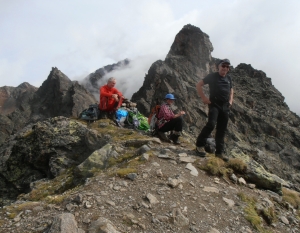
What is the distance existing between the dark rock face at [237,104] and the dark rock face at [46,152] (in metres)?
67.5

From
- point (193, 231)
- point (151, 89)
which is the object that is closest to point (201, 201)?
point (193, 231)

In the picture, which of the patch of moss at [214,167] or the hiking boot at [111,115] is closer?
the patch of moss at [214,167]

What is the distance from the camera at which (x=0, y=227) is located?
21.5ft

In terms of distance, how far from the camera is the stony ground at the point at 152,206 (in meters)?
6.68

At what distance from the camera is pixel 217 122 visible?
1148cm

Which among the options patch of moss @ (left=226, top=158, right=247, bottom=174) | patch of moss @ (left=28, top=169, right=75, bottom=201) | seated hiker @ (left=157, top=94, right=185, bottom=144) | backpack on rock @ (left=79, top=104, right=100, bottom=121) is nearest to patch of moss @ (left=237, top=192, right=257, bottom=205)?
patch of moss @ (left=226, top=158, right=247, bottom=174)

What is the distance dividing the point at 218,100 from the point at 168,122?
3224mm

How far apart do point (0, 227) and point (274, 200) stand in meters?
8.16

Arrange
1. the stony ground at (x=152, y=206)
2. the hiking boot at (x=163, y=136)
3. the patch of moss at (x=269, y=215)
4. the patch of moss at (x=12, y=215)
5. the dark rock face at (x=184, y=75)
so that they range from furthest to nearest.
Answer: the dark rock face at (x=184, y=75) → the hiking boot at (x=163, y=136) → the patch of moss at (x=269, y=215) → the patch of moss at (x=12, y=215) → the stony ground at (x=152, y=206)

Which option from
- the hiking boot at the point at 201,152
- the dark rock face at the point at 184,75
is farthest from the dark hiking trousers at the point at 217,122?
the dark rock face at the point at 184,75

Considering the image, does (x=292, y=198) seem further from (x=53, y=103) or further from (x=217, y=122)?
(x=53, y=103)

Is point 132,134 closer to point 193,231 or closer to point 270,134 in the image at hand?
point 193,231

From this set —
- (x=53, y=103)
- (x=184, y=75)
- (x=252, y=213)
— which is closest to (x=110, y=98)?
(x=252, y=213)

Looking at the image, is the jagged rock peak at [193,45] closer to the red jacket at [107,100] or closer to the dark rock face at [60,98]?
the dark rock face at [60,98]
